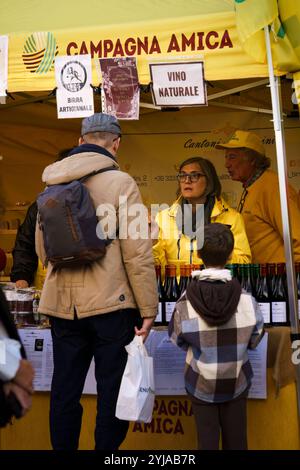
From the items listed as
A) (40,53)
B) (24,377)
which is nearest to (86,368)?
(24,377)

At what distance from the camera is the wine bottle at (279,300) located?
A: 14.2 feet

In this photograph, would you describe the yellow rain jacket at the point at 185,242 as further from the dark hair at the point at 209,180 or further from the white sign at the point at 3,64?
the white sign at the point at 3,64

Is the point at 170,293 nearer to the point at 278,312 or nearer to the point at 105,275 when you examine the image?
the point at 278,312

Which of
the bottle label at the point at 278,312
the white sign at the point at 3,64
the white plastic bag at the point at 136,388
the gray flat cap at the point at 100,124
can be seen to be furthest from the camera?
the white sign at the point at 3,64

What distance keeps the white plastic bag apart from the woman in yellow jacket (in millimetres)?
1195

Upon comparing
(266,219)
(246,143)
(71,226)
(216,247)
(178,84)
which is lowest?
(216,247)

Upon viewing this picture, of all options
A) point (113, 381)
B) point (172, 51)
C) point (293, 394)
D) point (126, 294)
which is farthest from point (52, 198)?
point (293, 394)

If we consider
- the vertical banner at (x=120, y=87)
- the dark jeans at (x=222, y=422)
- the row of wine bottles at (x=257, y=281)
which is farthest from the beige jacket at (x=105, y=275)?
the vertical banner at (x=120, y=87)

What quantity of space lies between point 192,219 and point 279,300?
88cm

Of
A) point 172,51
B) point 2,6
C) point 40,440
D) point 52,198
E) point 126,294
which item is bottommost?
point 40,440

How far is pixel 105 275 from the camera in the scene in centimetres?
373
